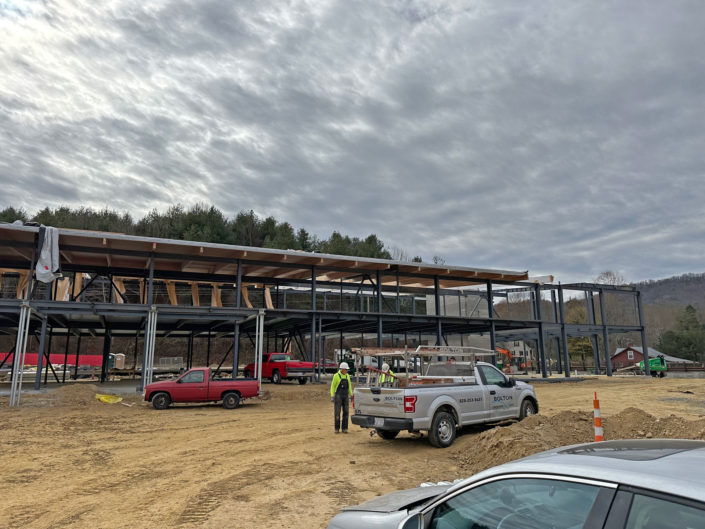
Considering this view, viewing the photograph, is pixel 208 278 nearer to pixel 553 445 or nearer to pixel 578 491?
pixel 553 445

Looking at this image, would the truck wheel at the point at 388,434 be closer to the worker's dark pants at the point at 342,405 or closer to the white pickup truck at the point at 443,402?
the white pickup truck at the point at 443,402

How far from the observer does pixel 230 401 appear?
1836 cm

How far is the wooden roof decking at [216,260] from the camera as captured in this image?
22.8m

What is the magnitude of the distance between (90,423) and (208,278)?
16.3m

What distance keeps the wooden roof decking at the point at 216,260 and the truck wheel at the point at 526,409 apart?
15371mm

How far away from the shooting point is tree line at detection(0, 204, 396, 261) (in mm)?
59500

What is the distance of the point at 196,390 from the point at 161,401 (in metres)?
1.27

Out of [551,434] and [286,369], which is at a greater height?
[286,369]

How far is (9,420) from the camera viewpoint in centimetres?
1488

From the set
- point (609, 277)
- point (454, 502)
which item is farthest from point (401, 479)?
point (609, 277)

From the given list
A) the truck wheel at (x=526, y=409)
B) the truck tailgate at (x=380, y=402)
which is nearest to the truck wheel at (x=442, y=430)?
the truck tailgate at (x=380, y=402)

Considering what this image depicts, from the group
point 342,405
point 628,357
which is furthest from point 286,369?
point 628,357

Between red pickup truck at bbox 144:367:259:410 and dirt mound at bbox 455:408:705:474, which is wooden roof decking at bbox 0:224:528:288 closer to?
red pickup truck at bbox 144:367:259:410

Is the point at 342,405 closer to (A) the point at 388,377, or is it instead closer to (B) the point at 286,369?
(A) the point at 388,377
